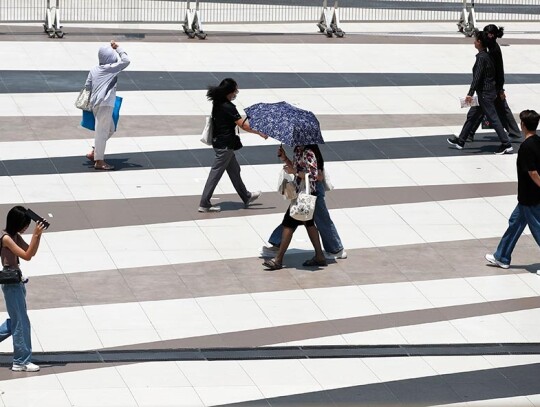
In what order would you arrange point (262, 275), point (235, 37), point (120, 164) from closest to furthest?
1. point (262, 275)
2. point (120, 164)
3. point (235, 37)

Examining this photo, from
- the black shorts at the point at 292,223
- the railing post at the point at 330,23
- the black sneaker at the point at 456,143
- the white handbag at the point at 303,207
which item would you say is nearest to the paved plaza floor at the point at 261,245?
the black sneaker at the point at 456,143

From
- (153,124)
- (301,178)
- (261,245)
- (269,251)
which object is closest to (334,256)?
(269,251)

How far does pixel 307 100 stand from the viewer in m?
20.5

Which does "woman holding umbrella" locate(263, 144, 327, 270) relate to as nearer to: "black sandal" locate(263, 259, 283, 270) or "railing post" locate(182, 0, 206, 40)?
"black sandal" locate(263, 259, 283, 270)

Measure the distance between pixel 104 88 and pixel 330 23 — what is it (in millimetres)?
8986

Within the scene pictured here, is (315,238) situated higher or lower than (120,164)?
higher

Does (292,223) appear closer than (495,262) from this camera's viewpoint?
Yes

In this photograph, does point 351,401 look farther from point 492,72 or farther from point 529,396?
point 492,72

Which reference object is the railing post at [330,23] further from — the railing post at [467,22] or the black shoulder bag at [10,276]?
the black shoulder bag at [10,276]

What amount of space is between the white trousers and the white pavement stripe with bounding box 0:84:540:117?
2529 millimetres

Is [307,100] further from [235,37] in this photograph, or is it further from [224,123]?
[224,123]

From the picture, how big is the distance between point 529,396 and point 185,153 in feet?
25.2

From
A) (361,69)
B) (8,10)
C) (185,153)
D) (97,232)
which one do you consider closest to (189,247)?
(97,232)

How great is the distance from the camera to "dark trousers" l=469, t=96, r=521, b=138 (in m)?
18.7
